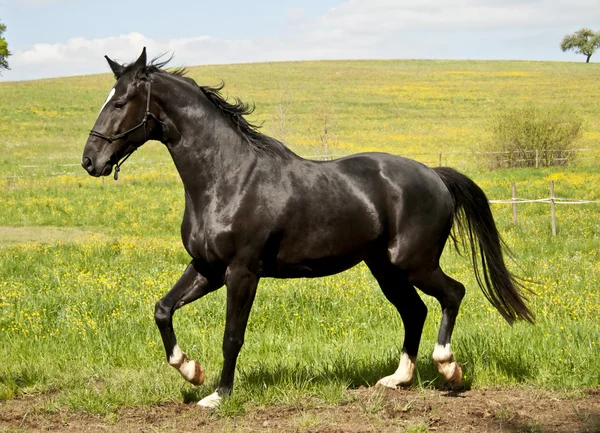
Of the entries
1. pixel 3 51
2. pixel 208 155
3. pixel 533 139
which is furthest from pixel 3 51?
pixel 208 155

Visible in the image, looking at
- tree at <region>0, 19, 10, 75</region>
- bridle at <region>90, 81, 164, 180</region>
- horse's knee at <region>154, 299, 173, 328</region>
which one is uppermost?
tree at <region>0, 19, 10, 75</region>

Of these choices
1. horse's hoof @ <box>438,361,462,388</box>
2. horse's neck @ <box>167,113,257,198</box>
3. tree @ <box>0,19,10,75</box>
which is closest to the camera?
horse's neck @ <box>167,113,257,198</box>

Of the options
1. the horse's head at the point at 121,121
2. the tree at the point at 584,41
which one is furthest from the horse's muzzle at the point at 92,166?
the tree at the point at 584,41

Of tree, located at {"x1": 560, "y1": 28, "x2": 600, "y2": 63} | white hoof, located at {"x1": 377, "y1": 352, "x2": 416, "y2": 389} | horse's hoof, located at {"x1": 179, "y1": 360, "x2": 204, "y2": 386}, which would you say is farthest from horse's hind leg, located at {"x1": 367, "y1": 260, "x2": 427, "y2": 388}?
tree, located at {"x1": 560, "y1": 28, "x2": 600, "y2": 63}

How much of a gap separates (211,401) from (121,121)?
6.89 ft

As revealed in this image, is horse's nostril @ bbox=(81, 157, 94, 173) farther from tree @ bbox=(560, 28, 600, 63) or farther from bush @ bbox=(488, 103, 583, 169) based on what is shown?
tree @ bbox=(560, 28, 600, 63)

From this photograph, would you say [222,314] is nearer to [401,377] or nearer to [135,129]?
[401,377]

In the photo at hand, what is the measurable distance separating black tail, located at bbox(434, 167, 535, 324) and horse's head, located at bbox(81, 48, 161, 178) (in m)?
2.65

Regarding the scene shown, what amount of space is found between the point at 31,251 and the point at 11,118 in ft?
140

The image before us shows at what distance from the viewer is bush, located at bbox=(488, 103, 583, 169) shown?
29203mm

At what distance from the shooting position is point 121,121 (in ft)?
16.0

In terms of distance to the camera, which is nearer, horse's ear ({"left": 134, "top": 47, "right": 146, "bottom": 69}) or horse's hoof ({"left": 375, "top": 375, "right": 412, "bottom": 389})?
horse's ear ({"left": 134, "top": 47, "right": 146, "bottom": 69})

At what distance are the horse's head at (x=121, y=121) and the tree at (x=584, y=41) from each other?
11319cm

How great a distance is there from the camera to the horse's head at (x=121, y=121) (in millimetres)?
4820
